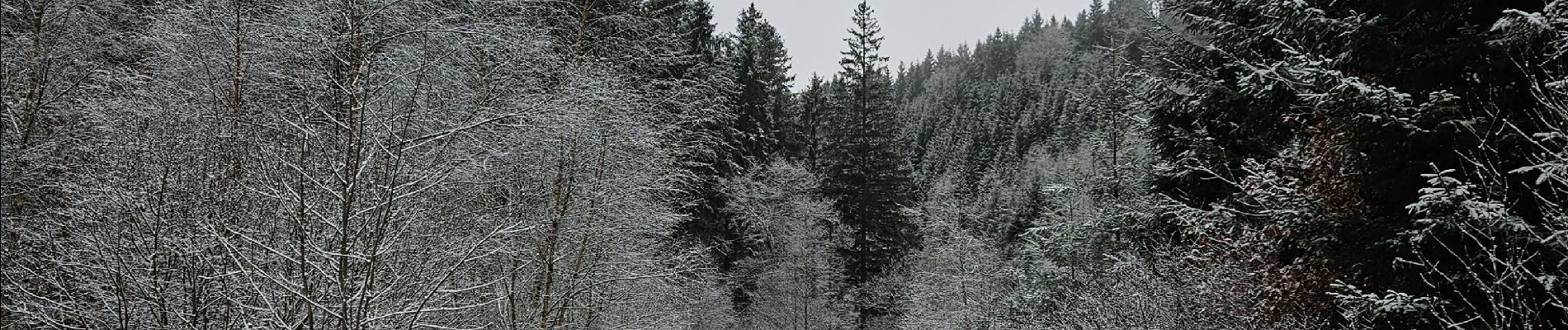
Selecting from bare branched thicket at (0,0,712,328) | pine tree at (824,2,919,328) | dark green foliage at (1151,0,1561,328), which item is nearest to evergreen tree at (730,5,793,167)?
pine tree at (824,2,919,328)

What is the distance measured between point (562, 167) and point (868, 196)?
57.5ft

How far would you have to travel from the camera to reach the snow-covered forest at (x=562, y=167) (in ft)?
13.1

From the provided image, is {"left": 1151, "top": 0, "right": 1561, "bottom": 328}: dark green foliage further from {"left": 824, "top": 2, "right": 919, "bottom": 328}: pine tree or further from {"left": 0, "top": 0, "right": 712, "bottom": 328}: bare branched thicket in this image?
{"left": 824, "top": 2, "right": 919, "bottom": 328}: pine tree

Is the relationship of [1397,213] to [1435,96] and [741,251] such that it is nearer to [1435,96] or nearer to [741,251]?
[1435,96]

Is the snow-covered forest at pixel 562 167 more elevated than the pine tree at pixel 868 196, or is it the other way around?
the snow-covered forest at pixel 562 167

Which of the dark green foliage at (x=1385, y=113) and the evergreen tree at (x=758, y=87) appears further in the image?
the evergreen tree at (x=758, y=87)

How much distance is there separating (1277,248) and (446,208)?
6.42 meters

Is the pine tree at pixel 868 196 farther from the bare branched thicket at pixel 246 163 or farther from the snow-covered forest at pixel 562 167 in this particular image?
the bare branched thicket at pixel 246 163

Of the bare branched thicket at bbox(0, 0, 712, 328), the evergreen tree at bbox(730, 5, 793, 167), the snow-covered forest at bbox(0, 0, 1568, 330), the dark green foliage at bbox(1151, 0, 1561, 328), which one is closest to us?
the bare branched thicket at bbox(0, 0, 712, 328)

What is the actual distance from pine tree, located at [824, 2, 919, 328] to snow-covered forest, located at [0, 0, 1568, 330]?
1179 cm

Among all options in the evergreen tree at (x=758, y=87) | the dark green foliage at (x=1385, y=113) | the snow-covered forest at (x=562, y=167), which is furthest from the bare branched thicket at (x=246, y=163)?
the evergreen tree at (x=758, y=87)

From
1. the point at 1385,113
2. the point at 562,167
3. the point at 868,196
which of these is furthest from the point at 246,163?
the point at 868,196

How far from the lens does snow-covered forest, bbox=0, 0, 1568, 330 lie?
13.1 ft

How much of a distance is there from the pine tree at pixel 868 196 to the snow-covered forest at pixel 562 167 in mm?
11787
